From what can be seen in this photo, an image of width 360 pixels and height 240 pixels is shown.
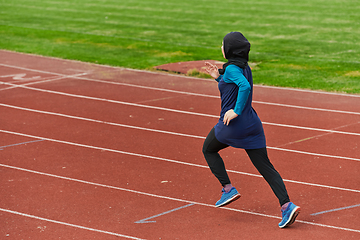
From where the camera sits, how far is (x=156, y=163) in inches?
301

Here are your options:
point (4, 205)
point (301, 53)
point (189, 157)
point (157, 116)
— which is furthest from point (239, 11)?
point (4, 205)

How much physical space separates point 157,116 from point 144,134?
1157 millimetres

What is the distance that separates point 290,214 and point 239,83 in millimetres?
1473

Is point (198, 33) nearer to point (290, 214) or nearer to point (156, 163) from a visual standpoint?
point (156, 163)

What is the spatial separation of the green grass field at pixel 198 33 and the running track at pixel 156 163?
261 cm

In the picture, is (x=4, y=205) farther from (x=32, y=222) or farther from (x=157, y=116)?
(x=157, y=116)

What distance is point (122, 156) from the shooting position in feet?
26.1

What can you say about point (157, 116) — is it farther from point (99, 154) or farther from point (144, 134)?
point (99, 154)

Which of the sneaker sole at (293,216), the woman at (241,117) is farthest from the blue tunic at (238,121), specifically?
the sneaker sole at (293,216)

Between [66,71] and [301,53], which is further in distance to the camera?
[301,53]

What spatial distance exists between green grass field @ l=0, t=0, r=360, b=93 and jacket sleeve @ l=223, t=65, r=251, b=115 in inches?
302

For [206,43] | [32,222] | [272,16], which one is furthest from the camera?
[272,16]

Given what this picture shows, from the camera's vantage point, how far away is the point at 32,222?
5719 millimetres

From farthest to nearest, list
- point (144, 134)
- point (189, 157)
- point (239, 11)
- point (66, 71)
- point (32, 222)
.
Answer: point (239, 11)
point (66, 71)
point (144, 134)
point (189, 157)
point (32, 222)
